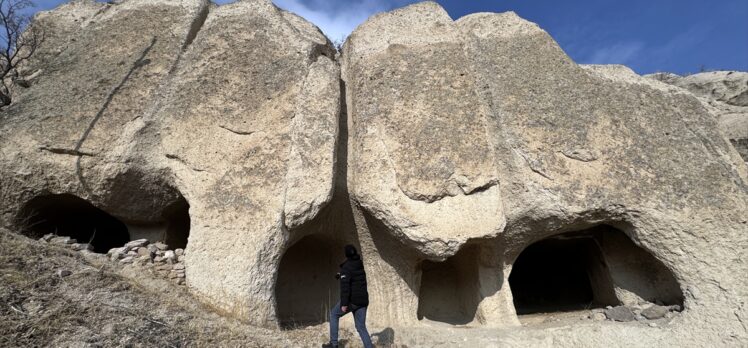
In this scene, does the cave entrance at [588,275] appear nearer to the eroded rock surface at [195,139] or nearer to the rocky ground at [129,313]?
the rocky ground at [129,313]

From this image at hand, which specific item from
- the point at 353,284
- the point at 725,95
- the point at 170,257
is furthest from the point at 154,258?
the point at 725,95

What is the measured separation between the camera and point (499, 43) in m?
7.26

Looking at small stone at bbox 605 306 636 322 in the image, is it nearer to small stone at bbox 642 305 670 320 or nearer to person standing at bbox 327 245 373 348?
small stone at bbox 642 305 670 320

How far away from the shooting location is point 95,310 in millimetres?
3891

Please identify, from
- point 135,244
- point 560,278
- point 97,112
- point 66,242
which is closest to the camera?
point 66,242

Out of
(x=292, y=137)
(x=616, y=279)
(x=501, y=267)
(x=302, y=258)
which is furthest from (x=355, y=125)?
(x=616, y=279)

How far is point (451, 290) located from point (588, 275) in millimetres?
2160

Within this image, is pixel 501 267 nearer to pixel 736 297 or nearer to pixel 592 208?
pixel 592 208

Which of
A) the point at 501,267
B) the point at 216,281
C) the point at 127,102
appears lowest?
the point at 216,281

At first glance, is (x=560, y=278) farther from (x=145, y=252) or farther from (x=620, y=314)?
(x=145, y=252)

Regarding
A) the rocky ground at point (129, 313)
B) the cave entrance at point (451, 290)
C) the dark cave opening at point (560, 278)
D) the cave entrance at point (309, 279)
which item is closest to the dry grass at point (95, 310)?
the rocky ground at point (129, 313)

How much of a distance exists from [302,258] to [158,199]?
2.10 metres

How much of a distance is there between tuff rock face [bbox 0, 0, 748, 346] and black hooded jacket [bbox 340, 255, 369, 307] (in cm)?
101

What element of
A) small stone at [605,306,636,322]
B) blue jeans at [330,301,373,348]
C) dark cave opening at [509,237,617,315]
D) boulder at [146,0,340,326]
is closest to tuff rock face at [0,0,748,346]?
boulder at [146,0,340,326]
